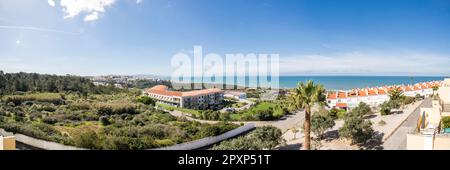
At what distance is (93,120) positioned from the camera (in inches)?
743

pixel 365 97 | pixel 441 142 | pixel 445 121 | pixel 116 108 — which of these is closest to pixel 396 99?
pixel 365 97

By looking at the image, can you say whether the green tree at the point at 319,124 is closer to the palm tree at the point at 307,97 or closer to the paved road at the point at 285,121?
the palm tree at the point at 307,97

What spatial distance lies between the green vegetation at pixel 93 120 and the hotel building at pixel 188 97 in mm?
1105

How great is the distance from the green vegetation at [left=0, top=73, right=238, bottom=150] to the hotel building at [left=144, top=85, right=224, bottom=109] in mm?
1105

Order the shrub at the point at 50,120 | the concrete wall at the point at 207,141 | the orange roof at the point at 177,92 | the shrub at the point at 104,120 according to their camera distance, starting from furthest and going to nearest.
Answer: the orange roof at the point at 177,92, the shrub at the point at 104,120, the shrub at the point at 50,120, the concrete wall at the point at 207,141

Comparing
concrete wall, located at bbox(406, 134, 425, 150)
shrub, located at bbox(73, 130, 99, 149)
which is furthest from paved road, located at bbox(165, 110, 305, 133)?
concrete wall, located at bbox(406, 134, 425, 150)

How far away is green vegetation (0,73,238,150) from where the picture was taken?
1245cm

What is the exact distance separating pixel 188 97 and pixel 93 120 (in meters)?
6.88

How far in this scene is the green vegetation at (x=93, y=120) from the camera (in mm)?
12453

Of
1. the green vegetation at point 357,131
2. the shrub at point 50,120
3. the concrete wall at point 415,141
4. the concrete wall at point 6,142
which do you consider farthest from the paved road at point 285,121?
the concrete wall at point 6,142

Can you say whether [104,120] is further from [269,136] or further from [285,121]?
[269,136]

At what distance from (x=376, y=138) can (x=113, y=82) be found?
22998 mm
